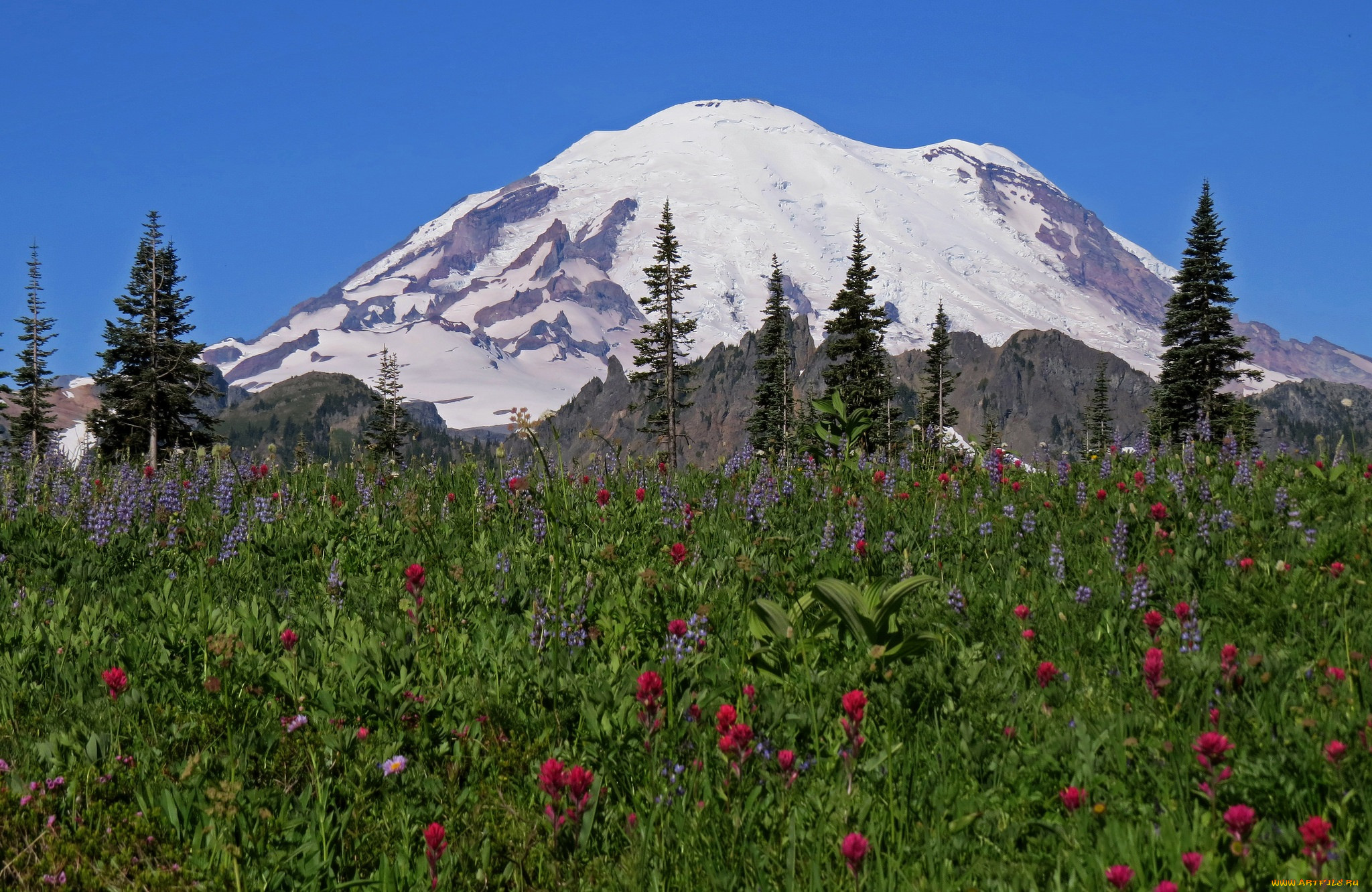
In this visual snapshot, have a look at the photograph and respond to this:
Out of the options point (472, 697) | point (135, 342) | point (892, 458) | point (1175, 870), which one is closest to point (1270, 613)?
point (1175, 870)

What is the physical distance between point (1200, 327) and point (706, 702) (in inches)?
2730

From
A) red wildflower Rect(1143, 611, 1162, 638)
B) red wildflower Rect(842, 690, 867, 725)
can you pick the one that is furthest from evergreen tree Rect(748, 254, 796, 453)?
red wildflower Rect(842, 690, 867, 725)

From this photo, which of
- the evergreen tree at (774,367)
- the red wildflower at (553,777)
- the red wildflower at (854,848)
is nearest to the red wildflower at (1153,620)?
the red wildflower at (854,848)

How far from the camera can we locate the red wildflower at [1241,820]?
106 inches

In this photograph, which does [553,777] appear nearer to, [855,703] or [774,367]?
[855,703]

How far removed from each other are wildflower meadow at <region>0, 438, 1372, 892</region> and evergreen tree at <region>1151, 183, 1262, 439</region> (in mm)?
62751

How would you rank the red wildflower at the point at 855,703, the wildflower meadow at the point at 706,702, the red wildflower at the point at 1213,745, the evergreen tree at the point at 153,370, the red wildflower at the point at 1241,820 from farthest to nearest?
the evergreen tree at the point at 153,370 < the red wildflower at the point at 855,703 < the wildflower meadow at the point at 706,702 < the red wildflower at the point at 1213,745 < the red wildflower at the point at 1241,820

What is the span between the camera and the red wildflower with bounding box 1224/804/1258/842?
2699 mm

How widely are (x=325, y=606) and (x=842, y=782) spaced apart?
3.87m

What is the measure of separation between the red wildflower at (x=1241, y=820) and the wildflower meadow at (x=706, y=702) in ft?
0.07

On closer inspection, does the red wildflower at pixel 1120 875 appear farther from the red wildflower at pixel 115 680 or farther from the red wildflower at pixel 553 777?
the red wildflower at pixel 115 680

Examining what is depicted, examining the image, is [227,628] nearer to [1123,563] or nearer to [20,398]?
[1123,563]

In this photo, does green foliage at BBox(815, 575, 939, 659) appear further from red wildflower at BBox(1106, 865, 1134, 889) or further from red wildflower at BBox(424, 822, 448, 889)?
red wildflower at BBox(424, 822, 448, 889)

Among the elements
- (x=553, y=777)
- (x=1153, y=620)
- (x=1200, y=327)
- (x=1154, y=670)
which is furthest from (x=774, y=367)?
(x=553, y=777)
